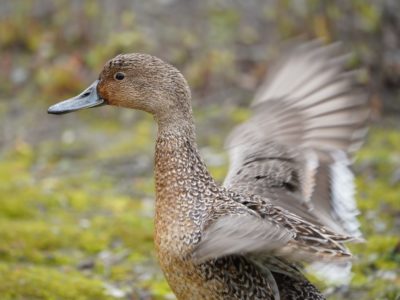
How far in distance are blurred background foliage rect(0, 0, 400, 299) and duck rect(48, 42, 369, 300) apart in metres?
1.09

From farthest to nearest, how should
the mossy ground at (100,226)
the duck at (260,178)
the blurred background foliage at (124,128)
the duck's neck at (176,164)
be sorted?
1. the blurred background foliage at (124,128)
2. the mossy ground at (100,226)
3. the duck's neck at (176,164)
4. the duck at (260,178)

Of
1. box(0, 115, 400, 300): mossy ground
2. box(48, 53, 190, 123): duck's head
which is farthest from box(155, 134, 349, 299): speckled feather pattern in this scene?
box(0, 115, 400, 300): mossy ground

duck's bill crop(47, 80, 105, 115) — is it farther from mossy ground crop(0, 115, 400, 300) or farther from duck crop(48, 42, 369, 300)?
mossy ground crop(0, 115, 400, 300)

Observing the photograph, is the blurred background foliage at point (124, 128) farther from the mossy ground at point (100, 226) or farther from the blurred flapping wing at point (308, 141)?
the blurred flapping wing at point (308, 141)

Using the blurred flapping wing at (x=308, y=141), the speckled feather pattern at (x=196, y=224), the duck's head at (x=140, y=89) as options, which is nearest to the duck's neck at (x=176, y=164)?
the speckled feather pattern at (x=196, y=224)

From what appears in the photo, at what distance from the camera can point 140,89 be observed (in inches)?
203

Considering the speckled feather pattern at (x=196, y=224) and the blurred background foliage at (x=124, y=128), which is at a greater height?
the blurred background foliage at (x=124, y=128)

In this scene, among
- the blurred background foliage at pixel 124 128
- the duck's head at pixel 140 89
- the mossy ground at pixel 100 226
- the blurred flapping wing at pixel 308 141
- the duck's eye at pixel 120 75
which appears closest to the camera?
the duck's head at pixel 140 89

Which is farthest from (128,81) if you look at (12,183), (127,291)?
(12,183)

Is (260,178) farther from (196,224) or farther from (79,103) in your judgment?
(79,103)

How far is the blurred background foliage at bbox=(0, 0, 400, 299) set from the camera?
6.94 metres

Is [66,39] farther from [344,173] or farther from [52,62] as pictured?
[344,173]

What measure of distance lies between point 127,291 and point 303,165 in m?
1.70

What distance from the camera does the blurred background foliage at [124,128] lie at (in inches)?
273
